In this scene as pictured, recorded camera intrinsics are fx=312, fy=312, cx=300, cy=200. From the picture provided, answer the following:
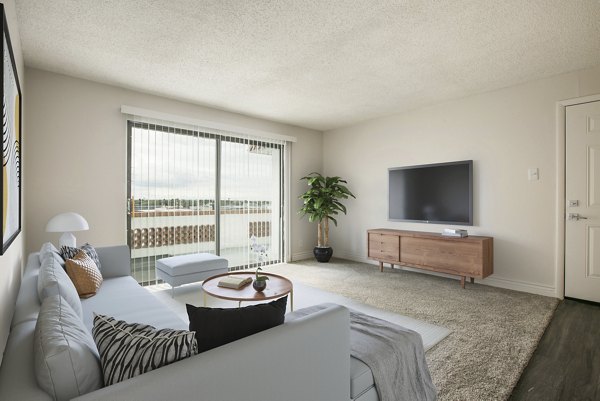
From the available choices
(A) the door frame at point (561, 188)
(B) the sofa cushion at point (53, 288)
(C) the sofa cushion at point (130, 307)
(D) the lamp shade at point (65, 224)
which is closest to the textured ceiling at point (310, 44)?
(A) the door frame at point (561, 188)

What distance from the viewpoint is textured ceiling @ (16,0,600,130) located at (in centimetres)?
229

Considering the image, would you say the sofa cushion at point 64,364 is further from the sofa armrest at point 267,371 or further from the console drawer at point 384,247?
the console drawer at point 384,247

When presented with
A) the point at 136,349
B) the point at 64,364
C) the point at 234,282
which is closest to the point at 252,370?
the point at 136,349

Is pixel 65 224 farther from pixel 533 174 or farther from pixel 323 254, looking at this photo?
pixel 533 174

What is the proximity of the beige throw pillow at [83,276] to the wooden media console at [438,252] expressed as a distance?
359 cm

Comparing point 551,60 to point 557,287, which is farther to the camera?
point 557,287

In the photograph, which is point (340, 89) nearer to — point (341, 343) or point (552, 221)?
point (552, 221)

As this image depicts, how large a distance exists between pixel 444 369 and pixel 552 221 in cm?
259

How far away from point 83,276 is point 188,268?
123 cm

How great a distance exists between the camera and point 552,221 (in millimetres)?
3557

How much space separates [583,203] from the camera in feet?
11.0

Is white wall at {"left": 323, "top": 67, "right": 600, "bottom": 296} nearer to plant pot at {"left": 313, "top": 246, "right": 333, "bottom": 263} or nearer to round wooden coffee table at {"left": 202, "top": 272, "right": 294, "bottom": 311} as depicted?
plant pot at {"left": 313, "top": 246, "right": 333, "bottom": 263}

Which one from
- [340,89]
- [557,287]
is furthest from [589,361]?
[340,89]

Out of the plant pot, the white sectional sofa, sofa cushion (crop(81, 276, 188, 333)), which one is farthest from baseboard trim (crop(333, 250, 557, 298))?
sofa cushion (crop(81, 276, 188, 333))
